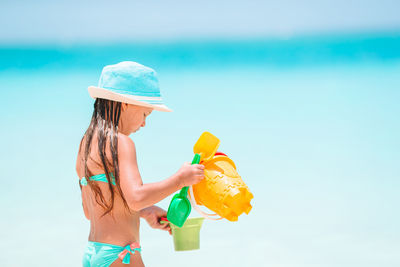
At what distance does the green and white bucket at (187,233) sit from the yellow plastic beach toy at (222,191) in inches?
7.8

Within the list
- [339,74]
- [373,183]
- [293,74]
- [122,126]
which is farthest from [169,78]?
[122,126]

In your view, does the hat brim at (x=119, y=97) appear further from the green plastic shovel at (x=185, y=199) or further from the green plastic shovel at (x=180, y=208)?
the green plastic shovel at (x=180, y=208)

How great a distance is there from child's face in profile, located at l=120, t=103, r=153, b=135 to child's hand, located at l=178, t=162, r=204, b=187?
0.25 metres

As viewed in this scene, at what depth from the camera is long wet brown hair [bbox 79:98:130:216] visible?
176cm

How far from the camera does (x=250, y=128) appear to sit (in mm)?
6105

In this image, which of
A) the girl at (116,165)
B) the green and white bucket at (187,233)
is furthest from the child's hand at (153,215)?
the girl at (116,165)

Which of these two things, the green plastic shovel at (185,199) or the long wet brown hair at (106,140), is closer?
the long wet brown hair at (106,140)

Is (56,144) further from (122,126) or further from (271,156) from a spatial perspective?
(122,126)

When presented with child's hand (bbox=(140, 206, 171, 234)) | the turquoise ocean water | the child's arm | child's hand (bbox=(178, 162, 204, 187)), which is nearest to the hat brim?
the child's arm

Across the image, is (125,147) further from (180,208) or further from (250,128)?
(250,128)

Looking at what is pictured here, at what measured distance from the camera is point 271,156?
211 inches

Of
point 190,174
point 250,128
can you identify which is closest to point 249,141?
point 250,128

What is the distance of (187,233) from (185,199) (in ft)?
0.79

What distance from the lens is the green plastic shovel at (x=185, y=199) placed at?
6.16 ft
